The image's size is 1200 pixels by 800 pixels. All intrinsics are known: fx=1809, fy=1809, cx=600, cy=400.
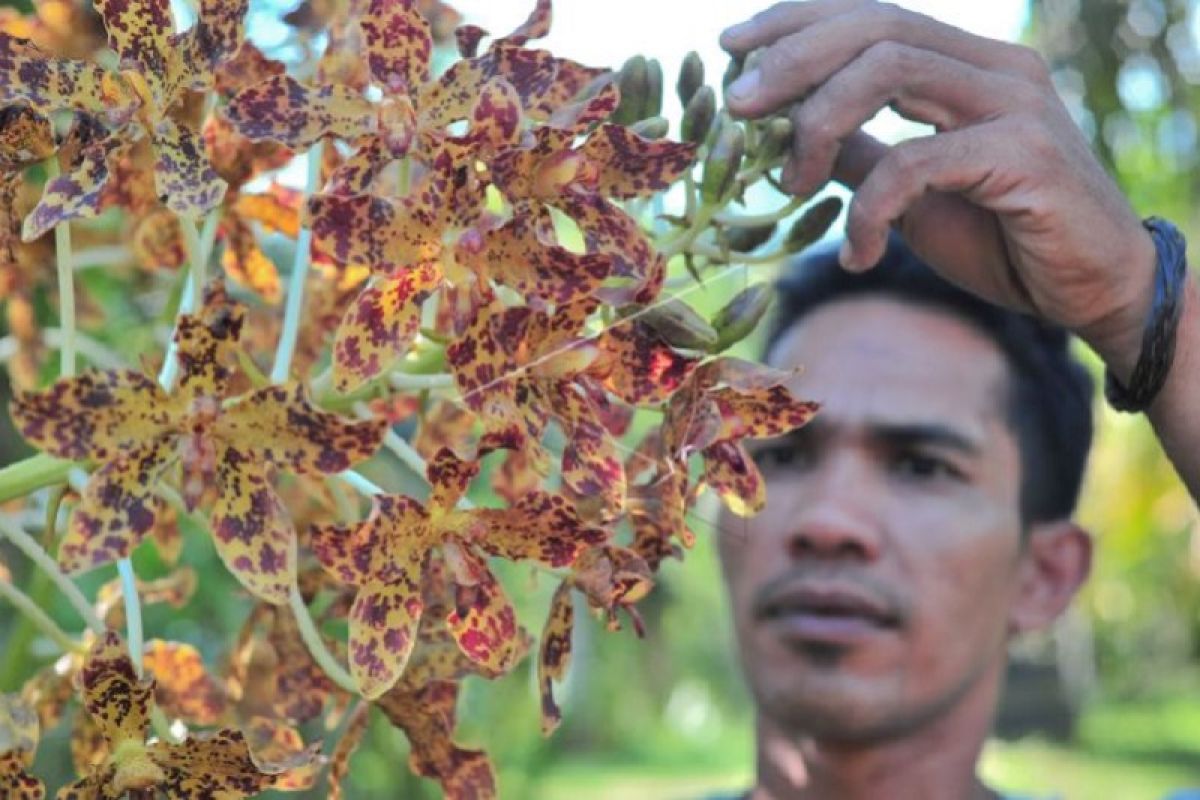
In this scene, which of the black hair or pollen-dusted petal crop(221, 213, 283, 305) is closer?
pollen-dusted petal crop(221, 213, 283, 305)

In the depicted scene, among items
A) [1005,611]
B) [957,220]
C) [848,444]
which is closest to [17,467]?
[957,220]

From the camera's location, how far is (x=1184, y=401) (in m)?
1.06

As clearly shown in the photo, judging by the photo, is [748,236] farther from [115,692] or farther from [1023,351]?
[1023,351]

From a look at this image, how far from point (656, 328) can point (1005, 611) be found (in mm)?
1068

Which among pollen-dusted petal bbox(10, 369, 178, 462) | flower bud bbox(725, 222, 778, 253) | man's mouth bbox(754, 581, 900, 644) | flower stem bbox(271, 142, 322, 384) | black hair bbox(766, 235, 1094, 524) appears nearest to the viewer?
pollen-dusted petal bbox(10, 369, 178, 462)

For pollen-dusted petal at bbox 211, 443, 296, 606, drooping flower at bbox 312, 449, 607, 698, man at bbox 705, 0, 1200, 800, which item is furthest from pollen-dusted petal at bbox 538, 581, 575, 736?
man at bbox 705, 0, 1200, 800

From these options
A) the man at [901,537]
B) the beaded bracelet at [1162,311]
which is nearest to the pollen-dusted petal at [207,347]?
the beaded bracelet at [1162,311]

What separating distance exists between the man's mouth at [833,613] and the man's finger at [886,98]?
0.75m

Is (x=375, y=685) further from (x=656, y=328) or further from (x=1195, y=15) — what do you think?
(x=1195, y=15)

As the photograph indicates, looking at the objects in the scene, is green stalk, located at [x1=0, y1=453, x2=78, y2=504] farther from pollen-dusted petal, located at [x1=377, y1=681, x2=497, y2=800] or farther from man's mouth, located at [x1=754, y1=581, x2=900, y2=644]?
man's mouth, located at [x1=754, y1=581, x2=900, y2=644]

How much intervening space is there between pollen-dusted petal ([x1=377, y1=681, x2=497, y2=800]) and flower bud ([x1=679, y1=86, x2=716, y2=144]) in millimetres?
281

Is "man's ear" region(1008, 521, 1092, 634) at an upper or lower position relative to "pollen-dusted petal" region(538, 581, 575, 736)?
lower

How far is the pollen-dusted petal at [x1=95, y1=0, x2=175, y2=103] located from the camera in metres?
0.73

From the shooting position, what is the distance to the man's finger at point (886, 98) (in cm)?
86
